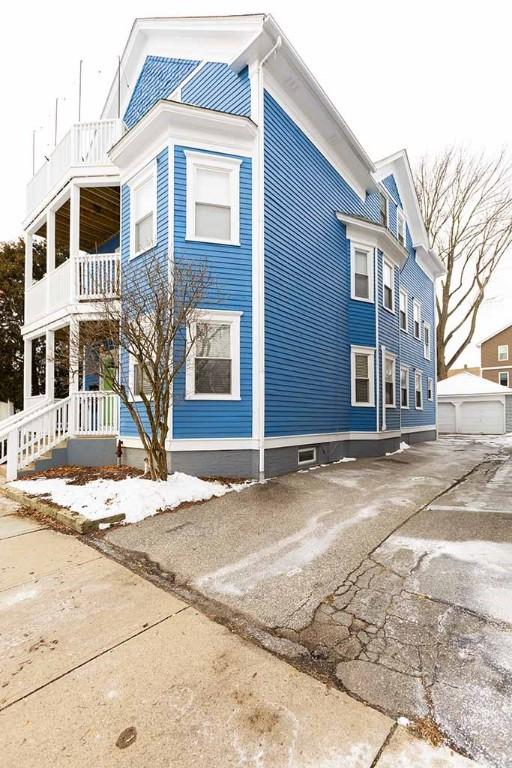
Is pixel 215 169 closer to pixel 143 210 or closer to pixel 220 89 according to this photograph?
pixel 143 210

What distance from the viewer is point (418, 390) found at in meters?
16.3

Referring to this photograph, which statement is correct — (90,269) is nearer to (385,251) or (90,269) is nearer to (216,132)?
(216,132)

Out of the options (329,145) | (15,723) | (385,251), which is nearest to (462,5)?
(329,145)

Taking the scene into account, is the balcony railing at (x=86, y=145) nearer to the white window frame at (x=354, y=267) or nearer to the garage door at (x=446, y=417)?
the white window frame at (x=354, y=267)

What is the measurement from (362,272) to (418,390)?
24.1 ft

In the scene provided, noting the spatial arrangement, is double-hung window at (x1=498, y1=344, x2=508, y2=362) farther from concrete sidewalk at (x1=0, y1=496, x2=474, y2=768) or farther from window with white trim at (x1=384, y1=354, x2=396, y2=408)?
concrete sidewalk at (x1=0, y1=496, x2=474, y2=768)

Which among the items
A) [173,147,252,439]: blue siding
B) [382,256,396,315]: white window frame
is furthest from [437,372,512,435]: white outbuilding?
[173,147,252,439]: blue siding

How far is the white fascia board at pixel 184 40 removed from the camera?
7.61 meters

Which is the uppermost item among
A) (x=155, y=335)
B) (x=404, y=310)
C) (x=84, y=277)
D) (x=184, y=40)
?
(x=184, y=40)

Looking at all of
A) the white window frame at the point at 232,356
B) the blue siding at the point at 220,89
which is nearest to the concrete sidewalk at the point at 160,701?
the white window frame at the point at 232,356

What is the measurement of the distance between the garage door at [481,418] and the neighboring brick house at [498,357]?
12160mm

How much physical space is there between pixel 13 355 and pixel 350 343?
41.1 feet

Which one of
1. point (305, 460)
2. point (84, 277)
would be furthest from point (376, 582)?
point (84, 277)

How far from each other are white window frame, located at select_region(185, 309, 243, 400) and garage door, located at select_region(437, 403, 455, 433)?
19.1 meters
